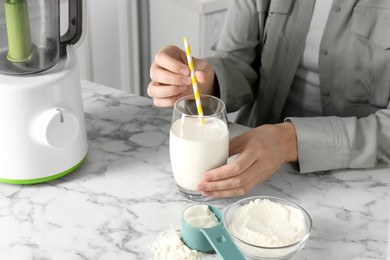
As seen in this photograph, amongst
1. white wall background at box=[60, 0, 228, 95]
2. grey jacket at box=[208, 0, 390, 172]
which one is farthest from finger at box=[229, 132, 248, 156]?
Result: white wall background at box=[60, 0, 228, 95]

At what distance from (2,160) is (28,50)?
0.19 meters

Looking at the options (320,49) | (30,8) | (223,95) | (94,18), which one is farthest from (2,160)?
(94,18)

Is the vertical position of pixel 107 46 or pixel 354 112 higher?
pixel 354 112

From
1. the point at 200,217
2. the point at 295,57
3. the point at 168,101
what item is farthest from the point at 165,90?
the point at 295,57

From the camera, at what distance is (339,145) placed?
1102 millimetres

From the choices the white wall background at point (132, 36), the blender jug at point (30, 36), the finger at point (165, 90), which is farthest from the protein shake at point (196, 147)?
the white wall background at point (132, 36)

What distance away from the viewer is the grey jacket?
1298mm

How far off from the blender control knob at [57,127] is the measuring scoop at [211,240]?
25cm

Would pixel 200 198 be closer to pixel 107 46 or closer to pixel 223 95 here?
pixel 223 95

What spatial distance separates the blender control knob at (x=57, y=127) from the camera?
1.00 meters

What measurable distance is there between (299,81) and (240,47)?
0.54ft

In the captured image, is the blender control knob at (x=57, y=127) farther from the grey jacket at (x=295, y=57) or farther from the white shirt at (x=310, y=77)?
the white shirt at (x=310, y=77)

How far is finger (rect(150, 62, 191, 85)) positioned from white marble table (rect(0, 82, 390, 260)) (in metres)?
0.14

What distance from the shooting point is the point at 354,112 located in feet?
4.55
